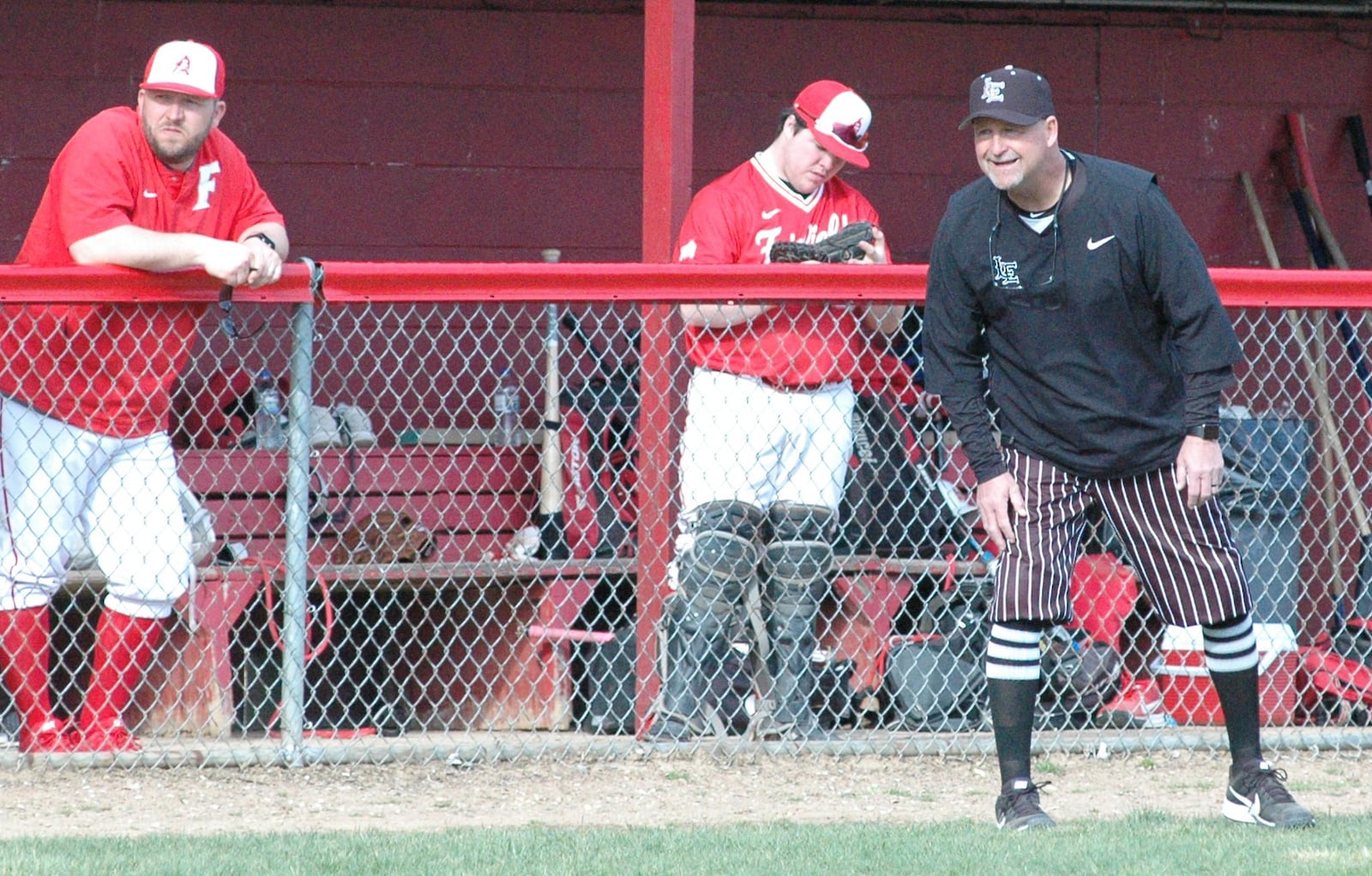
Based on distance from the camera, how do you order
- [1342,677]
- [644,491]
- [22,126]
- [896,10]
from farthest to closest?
[896,10] < [22,126] < [1342,677] < [644,491]

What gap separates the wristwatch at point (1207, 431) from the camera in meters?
3.90

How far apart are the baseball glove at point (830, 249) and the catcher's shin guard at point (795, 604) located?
73cm

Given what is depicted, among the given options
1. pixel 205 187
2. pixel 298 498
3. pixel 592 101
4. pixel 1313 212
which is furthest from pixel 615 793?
pixel 1313 212

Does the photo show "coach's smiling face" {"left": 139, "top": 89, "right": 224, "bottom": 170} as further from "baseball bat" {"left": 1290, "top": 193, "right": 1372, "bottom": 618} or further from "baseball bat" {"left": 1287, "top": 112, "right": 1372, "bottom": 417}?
"baseball bat" {"left": 1287, "top": 112, "right": 1372, "bottom": 417}

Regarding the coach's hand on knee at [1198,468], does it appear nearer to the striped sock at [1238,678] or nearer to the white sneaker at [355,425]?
the striped sock at [1238,678]

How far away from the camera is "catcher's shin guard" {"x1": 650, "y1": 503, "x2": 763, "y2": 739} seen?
503cm

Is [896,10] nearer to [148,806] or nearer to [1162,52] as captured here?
[1162,52]

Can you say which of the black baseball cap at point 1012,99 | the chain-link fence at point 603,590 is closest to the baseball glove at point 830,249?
the chain-link fence at point 603,590

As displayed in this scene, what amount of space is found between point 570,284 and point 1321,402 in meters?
3.83

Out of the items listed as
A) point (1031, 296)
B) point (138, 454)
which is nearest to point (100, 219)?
point (138, 454)

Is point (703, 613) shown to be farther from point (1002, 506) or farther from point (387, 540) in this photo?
point (387, 540)

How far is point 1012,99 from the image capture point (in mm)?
3756

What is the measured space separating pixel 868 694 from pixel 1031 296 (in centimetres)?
189

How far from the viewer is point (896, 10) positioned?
7527 mm
